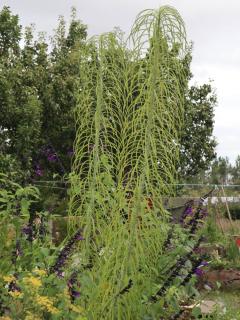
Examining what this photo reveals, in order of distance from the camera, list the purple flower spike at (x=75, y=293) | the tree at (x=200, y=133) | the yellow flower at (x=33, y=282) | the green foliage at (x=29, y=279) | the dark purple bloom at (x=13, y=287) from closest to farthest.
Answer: the yellow flower at (x=33, y=282) → the green foliage at (x=29, y=279) → the dark purple bloom at (x=13, y=287) → the purple flower spike at (x=75, y=293) → the tree at (x=200, y=133)

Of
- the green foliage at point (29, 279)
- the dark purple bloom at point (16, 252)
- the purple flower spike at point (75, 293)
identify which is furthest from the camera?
the dark purple bloom at point (16, 252)

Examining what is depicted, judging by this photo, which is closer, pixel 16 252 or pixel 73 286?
pixel 73 286

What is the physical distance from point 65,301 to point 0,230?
3.55ft

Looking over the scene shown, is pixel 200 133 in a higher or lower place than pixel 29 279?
higher

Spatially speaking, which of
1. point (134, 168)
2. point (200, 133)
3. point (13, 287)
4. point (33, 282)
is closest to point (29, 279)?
point (33, 282)

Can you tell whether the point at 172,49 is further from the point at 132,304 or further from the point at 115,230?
the point at 132,304

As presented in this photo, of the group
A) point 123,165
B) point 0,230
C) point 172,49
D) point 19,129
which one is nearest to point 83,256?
point 123,165

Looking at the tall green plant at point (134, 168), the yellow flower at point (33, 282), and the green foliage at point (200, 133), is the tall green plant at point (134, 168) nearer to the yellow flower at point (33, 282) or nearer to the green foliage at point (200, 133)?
the yellow flower at point (33, 282)

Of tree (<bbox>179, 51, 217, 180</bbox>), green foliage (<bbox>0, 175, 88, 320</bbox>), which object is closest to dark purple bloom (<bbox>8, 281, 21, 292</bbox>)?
green foliage (<bbox>0, 175, 88, 320</bbox>)

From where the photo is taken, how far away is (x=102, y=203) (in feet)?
11.3

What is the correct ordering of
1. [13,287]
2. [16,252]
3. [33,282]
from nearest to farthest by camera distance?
[33,282] < [13,287] < [16,252]

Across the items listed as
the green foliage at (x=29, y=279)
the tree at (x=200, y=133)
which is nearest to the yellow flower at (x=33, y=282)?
the green foliage at (x=29, y=279)

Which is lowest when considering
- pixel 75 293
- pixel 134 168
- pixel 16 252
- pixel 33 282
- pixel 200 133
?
pixel 75 293

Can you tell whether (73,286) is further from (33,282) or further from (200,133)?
(200,133)
